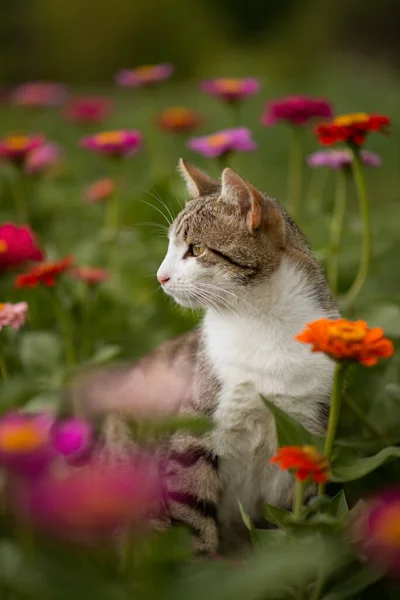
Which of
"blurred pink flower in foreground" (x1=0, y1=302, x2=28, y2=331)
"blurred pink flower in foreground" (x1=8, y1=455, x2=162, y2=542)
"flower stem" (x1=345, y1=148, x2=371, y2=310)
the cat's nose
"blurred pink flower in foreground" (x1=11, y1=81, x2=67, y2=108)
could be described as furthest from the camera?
"blurred pink flower in foreground" (x1=11, y1=81, x2=67, y2=108)

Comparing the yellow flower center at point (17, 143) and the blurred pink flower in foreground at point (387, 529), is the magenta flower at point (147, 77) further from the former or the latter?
the blurred pink flower in foreground at point (387, 529)

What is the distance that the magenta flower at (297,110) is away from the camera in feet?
6.45

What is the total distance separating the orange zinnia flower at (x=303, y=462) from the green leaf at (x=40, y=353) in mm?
869

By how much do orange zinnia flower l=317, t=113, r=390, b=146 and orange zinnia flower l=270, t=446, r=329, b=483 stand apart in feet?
2.32

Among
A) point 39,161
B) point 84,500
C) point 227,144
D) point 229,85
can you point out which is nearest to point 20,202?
point 39,161

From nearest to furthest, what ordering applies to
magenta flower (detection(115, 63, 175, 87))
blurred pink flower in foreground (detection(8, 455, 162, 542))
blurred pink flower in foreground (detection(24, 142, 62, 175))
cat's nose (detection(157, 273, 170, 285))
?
blurred pink flower in foreground (detection(8, 455, 162, 542))
cat's nose (detection(157, 273, 170, 285))
magenta flower (detection(115, 63, 175, 87))
blurred pink flower in foreground (detection(24, 142, 62, 175))

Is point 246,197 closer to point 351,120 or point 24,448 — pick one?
point 351,120

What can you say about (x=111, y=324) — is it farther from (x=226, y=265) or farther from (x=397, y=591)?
(x=397, y=591)

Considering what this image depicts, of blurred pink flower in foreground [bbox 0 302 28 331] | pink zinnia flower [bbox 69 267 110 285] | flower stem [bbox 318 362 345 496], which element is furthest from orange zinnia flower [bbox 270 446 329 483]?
pink zinnia flower [bbox 69 267 110 285]

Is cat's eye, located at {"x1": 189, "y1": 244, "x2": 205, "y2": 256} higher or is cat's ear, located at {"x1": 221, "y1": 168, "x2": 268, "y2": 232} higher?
cat's ear, located at {"x1": 221, "y1": 168, "x2": 268, "y2": 232}

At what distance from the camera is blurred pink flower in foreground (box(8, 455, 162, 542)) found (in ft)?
2.39

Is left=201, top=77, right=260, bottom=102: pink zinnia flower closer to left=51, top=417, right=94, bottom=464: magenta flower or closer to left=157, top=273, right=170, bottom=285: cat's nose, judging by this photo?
left=157, top=273, right=170, bottom=285: cat's nose

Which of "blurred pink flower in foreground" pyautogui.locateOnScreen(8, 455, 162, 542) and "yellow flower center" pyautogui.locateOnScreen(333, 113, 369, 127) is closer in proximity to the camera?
"blurred pink flower in foreground" pyautogui.locateOnScreen(8, 455, 162, 542)

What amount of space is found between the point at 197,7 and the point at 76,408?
7660mm
